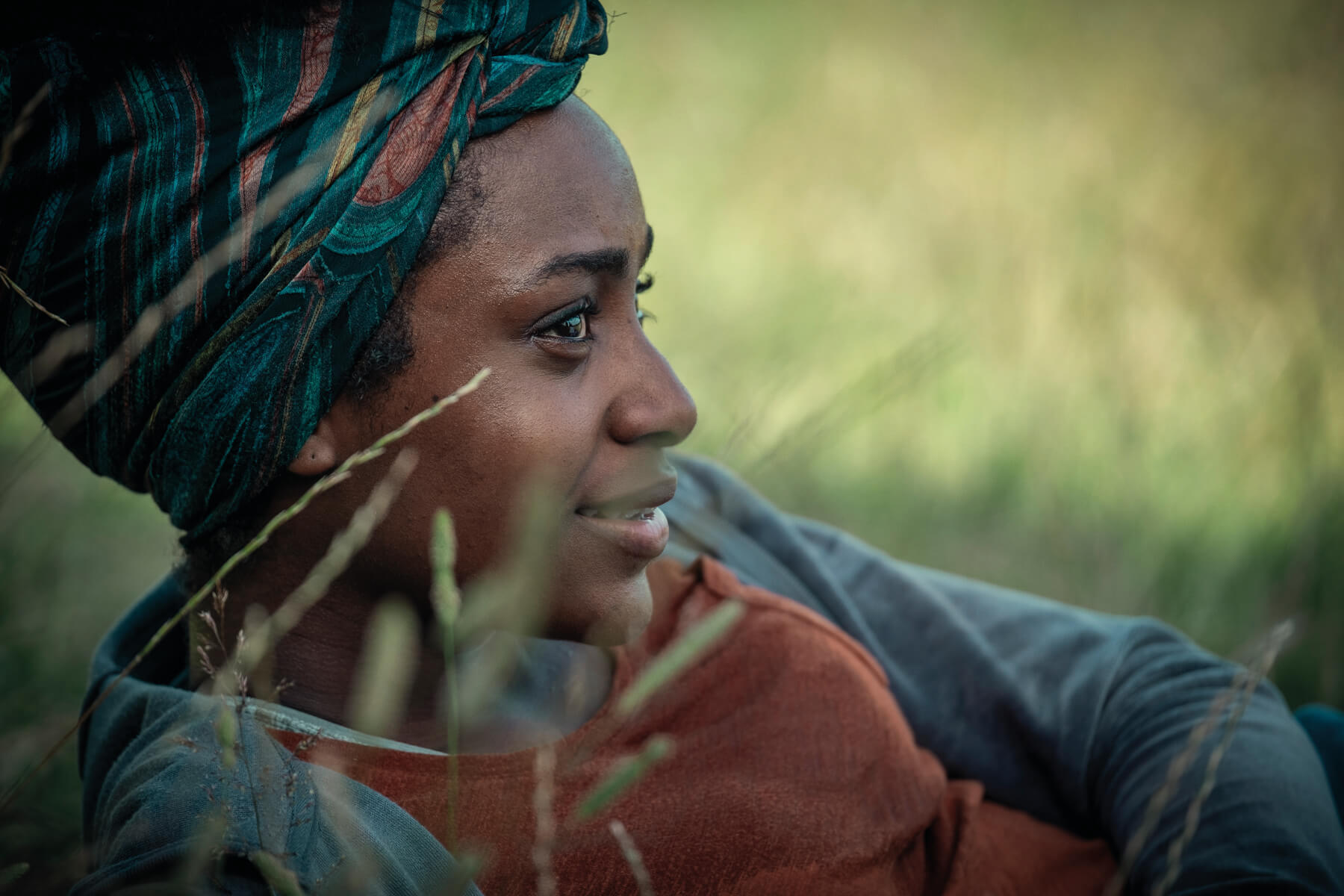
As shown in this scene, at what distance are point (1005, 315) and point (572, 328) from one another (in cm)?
345

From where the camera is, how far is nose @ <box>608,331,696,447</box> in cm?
162

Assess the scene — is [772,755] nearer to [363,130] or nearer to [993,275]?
[363,130]

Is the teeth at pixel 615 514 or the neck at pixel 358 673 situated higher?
the teeth at pixel 615 514

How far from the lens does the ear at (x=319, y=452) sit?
1.58 m

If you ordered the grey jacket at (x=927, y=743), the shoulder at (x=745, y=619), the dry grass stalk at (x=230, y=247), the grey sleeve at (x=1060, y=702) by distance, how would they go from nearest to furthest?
the grey jacket at (x=927, y=743) → the dry grass stalk at (x=230, y=247) → the grey sleeve at (x=1060, y=702) → the shoulder at (x=745, y=619)

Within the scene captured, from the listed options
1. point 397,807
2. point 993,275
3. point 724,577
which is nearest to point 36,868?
point 397,807

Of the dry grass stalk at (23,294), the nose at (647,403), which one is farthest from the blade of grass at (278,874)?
the nose at (647,403)

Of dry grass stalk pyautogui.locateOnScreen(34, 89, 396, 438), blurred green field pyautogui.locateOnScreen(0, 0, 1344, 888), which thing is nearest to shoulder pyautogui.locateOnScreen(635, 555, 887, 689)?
blurred green field pyautogui.locateOnScreen(0, 0, 1344, 888)

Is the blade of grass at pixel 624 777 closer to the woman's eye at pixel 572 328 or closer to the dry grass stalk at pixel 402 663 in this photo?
the dry grass stalk at pixel 402 663

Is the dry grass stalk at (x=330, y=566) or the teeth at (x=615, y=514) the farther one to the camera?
the teeth at (x=615, y=514)

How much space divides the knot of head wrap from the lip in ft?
1.42

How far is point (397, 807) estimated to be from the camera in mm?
1361

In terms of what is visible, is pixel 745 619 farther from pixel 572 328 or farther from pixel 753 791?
pixel 572 328

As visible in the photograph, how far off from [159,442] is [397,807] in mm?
694
